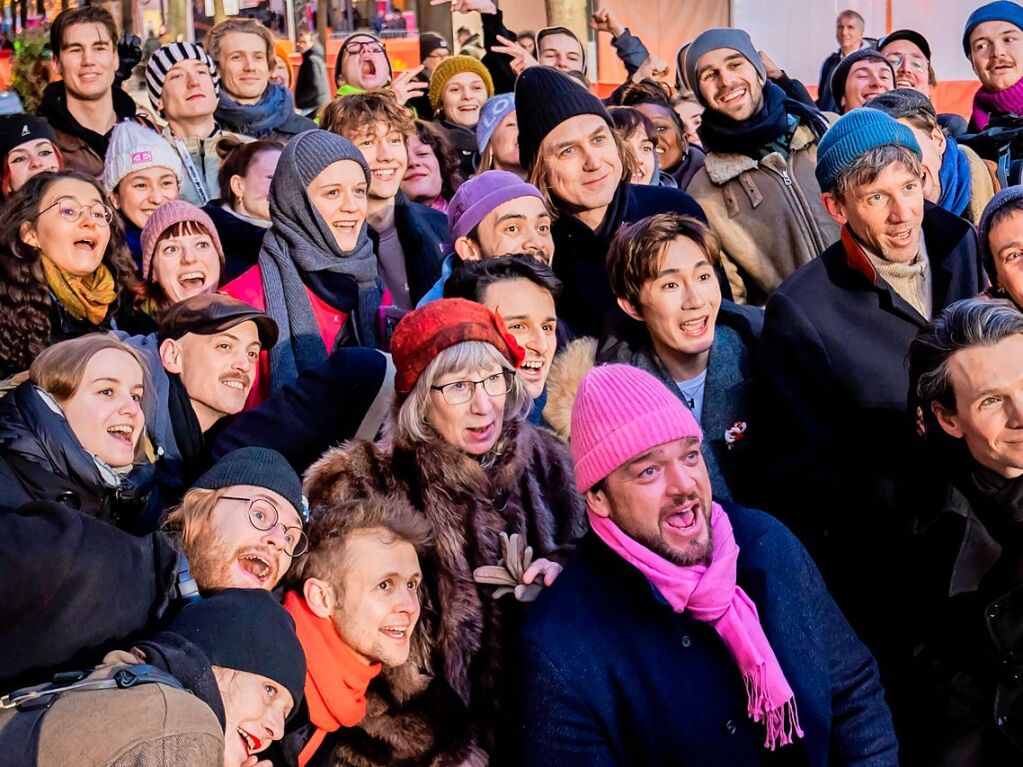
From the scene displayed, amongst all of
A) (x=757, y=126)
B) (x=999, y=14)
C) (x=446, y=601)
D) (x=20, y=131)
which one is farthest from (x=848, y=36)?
(x=446, y=601)

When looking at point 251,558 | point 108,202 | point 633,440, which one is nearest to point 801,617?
point 633,440

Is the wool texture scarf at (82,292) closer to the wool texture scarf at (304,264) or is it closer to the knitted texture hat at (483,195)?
the wool texture scarf at (304,264)

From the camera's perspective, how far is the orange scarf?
3.42 meters

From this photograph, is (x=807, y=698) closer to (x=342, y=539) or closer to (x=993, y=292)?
(x=342, y=539)

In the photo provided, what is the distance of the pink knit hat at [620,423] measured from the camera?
318 centimetres

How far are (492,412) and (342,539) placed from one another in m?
0.55

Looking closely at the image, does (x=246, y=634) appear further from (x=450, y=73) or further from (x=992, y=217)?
(x=450, y=73)

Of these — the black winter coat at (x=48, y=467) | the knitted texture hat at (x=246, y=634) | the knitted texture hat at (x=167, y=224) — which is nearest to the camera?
the knitted texture hat at (x=246, y=634)

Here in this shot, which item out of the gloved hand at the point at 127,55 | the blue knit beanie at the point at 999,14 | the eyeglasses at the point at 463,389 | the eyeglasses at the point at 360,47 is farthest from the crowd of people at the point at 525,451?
the eyeglasses at the point at 360,47

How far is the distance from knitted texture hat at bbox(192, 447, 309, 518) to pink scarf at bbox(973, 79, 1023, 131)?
4.41 m

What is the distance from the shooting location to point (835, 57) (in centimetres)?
945

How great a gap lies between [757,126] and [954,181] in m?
0.83

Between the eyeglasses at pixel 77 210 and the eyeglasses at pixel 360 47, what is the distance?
8.99 feet

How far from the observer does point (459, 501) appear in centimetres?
371
